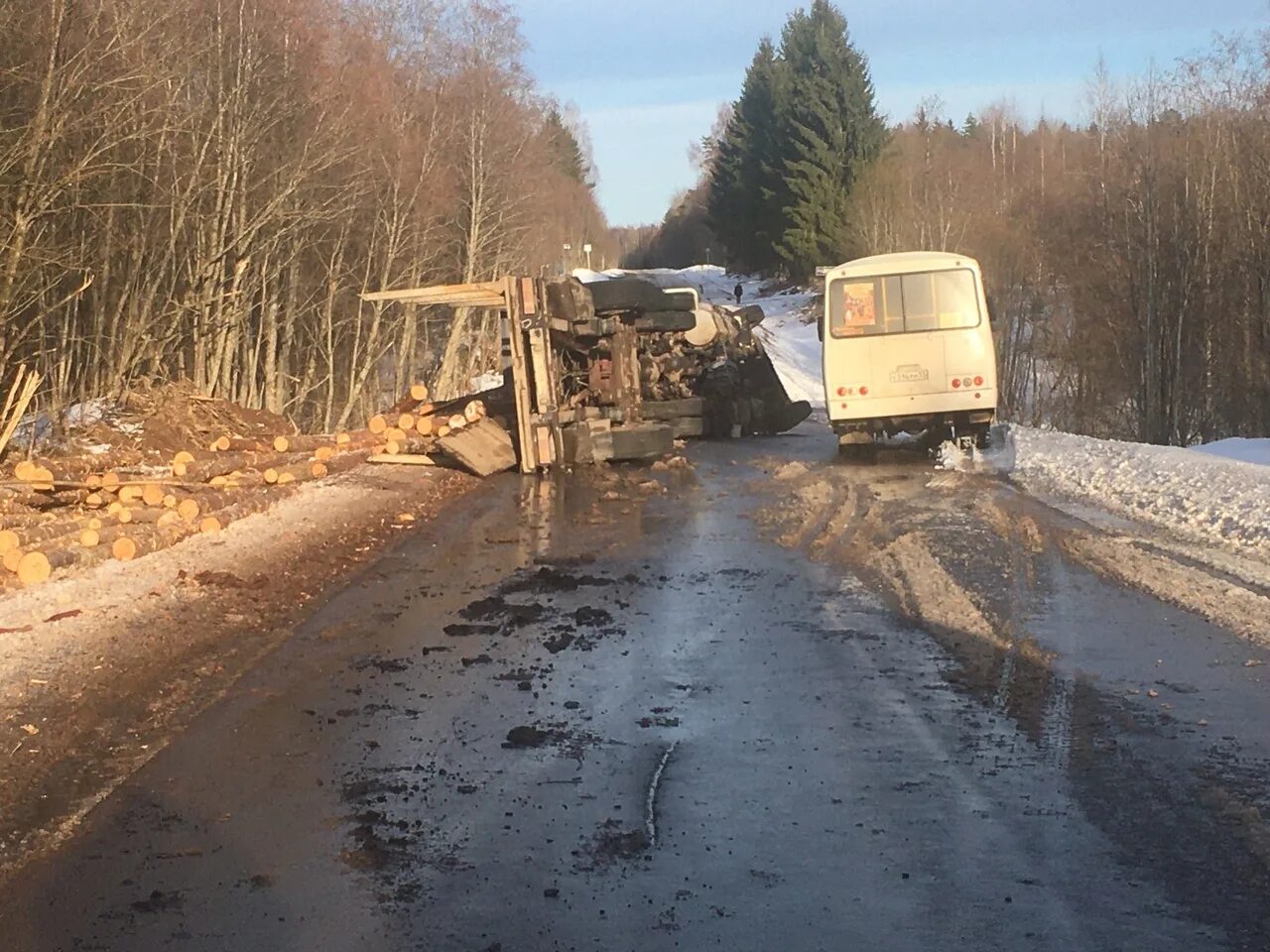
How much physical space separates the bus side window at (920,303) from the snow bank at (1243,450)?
4639mm

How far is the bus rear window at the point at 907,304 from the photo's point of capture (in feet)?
62.8

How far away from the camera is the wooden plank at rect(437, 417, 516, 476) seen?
686 inches

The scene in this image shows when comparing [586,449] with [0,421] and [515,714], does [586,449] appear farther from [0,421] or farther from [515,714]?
[515,714]

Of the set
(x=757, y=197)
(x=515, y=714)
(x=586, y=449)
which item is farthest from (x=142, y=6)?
(x=757, y=197)

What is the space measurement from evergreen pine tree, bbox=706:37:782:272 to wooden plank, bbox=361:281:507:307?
55.9m

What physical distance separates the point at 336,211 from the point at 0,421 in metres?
13.7

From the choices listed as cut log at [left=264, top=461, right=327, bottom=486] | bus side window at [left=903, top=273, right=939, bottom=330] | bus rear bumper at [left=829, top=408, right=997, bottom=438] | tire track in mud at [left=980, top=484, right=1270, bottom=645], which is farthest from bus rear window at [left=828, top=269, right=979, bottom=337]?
cut log at [left=264, top=461, right=327, bottom=486]

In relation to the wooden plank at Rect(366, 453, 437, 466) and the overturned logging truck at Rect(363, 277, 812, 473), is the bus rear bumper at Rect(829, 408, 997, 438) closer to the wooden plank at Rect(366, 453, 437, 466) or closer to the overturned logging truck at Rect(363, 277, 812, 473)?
the overturned logging truck at Rect(363, 277, 812, 473)

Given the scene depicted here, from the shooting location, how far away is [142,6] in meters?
19.2

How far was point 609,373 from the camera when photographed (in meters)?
20.2

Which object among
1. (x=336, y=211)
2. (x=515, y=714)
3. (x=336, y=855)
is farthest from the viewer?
(x=336, y=211)

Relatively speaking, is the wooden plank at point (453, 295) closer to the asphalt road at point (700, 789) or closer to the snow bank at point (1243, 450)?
the asphalt road at point (700, 789)

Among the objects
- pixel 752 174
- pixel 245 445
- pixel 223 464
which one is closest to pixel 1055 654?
pixel 223 464

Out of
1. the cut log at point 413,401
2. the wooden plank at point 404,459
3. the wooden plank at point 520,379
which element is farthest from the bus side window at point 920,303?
A: the cut log at point 413,401
